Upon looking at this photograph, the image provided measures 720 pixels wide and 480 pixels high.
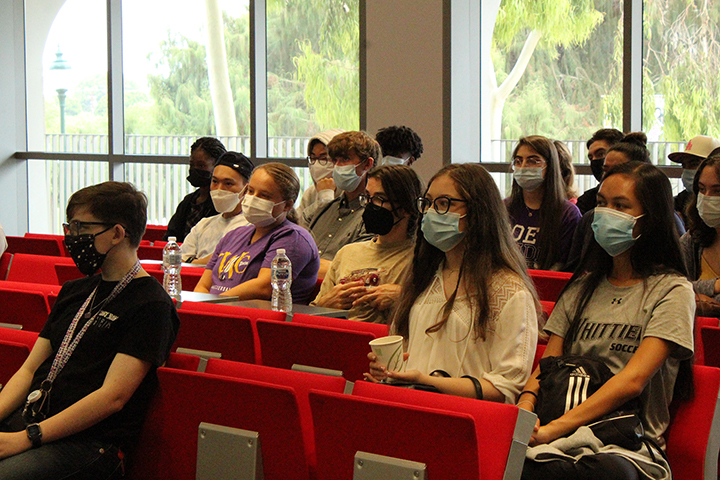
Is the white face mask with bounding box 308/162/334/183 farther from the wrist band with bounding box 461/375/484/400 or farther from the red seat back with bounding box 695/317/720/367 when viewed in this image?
the wrist band with bounding box 461/375/484/400

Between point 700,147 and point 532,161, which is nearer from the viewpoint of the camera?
point 700,147

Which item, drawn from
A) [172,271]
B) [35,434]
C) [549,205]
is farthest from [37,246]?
[35,434]

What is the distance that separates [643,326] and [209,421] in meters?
1.31

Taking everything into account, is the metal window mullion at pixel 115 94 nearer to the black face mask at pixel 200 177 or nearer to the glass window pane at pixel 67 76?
the glass window pane at pixel 67 76

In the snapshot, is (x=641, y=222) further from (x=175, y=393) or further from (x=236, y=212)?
(x=236, y=212)

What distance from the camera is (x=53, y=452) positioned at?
92.4 inches

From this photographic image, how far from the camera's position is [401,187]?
3.38 m

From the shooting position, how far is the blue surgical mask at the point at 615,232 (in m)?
2.48

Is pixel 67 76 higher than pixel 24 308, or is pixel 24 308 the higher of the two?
pixel 67 76

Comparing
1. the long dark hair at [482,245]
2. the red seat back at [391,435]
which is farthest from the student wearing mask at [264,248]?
the red seat back at [391,435]

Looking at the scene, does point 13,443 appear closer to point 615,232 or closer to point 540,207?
point 615,232

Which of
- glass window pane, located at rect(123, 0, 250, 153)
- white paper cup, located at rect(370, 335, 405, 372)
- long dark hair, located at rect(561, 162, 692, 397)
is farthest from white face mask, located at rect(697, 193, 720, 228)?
glass window pane, located at rect(123, 0, 250, 153)

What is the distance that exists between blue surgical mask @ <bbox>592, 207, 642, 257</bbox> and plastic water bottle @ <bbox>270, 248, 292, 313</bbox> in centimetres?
150

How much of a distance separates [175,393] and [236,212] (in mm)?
2722
